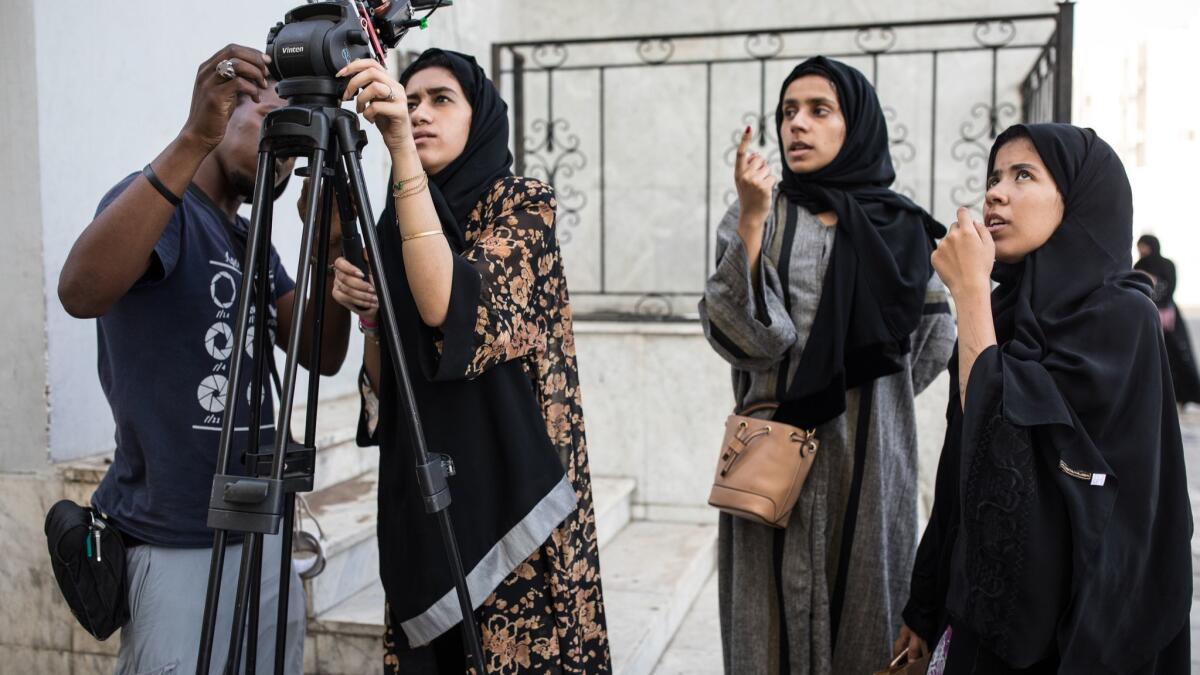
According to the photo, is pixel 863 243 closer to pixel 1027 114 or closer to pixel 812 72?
pixel 812 72

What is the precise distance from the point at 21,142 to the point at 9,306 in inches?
17.1

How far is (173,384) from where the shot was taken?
1652mm

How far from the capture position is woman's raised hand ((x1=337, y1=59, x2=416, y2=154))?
133 cm

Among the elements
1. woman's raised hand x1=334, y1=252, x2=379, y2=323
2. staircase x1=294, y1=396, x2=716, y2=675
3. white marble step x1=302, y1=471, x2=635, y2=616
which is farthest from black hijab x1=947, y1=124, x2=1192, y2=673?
white marble step x1=302, y1=471, x2=635, y2=616

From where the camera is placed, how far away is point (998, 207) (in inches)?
68.2

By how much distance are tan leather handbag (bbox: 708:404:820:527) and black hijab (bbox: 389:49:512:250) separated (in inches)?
32.9

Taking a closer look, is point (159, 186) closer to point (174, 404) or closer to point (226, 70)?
point (226, 70)

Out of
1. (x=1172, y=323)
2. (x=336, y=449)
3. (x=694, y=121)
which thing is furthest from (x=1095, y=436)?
(x=1172, y=323)

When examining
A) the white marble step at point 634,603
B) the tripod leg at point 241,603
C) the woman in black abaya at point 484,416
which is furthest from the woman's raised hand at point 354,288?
the white marble step at point 634,603

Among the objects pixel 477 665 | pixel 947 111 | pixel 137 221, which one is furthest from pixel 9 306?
pixel 947 111

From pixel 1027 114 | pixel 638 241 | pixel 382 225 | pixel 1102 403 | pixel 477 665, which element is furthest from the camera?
pixel 638 241

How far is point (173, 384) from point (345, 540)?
130 centimetres

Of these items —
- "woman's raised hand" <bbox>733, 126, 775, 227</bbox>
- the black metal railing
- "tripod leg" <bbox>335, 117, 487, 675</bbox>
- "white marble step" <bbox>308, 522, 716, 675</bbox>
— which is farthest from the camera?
the black metal railing

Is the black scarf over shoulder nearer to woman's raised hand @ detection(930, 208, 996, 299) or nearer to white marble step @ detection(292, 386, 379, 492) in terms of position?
woman's raised hand @ detection(930, 208, 996, 299)
